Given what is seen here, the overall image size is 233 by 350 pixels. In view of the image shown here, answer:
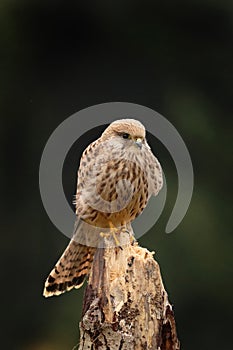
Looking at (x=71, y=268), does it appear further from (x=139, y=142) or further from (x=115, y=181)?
(x=139, y=142)

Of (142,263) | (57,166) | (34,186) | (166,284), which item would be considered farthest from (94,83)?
(142,263)

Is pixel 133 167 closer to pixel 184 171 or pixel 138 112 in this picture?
pixel 138 112

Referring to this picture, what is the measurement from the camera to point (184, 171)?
5555mm

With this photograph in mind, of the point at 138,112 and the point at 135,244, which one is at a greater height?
the point at 138,112

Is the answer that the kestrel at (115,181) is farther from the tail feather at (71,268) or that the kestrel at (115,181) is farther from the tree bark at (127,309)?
the tree bark at (127,309)

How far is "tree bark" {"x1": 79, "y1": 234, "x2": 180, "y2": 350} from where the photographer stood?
3.03 meters

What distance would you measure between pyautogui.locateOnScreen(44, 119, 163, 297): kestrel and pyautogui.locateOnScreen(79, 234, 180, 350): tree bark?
233 mm

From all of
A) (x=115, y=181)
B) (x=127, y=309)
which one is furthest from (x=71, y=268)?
(x=127, y=309)

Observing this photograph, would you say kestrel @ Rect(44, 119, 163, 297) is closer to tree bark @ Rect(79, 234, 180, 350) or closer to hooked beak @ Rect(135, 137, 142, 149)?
hooked beak @ Rect(135, 137, 142, 149)

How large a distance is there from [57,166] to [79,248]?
741 millimetres

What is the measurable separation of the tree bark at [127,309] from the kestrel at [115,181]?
23 cm

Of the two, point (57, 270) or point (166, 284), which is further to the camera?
point (166, 284)

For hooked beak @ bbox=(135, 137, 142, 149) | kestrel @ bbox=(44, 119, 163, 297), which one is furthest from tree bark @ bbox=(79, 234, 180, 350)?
hooked beak @ bbox=(135, 137, 142, 149)

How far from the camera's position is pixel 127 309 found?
3.05 m
